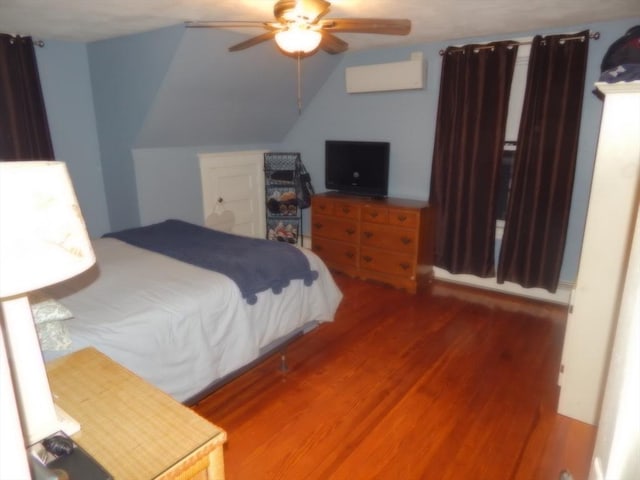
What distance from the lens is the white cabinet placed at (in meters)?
1.84

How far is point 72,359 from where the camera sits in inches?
51.0

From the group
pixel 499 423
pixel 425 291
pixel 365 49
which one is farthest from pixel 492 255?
pixel 365 49

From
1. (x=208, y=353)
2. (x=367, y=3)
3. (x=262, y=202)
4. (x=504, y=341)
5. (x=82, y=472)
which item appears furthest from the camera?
(x=262, y=202)

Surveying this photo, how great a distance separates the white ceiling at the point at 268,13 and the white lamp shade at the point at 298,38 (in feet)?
2.00

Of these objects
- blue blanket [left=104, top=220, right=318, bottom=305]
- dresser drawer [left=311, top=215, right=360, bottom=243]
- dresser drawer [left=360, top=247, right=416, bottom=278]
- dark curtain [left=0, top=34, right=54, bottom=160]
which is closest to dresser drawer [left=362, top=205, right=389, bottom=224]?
dresser drawer [left=311, top=215, right=360, bottom=243]

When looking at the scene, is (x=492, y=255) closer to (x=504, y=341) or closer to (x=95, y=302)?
(x=504, y=341)

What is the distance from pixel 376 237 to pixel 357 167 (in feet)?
2.78

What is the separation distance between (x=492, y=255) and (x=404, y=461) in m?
2.49

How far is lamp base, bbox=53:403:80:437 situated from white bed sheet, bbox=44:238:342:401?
73 cm

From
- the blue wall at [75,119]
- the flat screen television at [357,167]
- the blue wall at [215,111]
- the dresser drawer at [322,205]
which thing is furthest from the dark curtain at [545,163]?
the blue wall at [75,119]

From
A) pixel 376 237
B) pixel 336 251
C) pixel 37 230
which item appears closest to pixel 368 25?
pixel 37 230

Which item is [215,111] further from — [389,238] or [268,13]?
[389,238]

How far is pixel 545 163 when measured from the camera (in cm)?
341

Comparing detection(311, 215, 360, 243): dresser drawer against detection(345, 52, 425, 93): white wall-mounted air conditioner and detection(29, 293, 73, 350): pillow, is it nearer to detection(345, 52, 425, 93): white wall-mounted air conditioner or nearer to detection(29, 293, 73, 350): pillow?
detection(345, 52, 425, 93): white wall-mounted air conditioner
